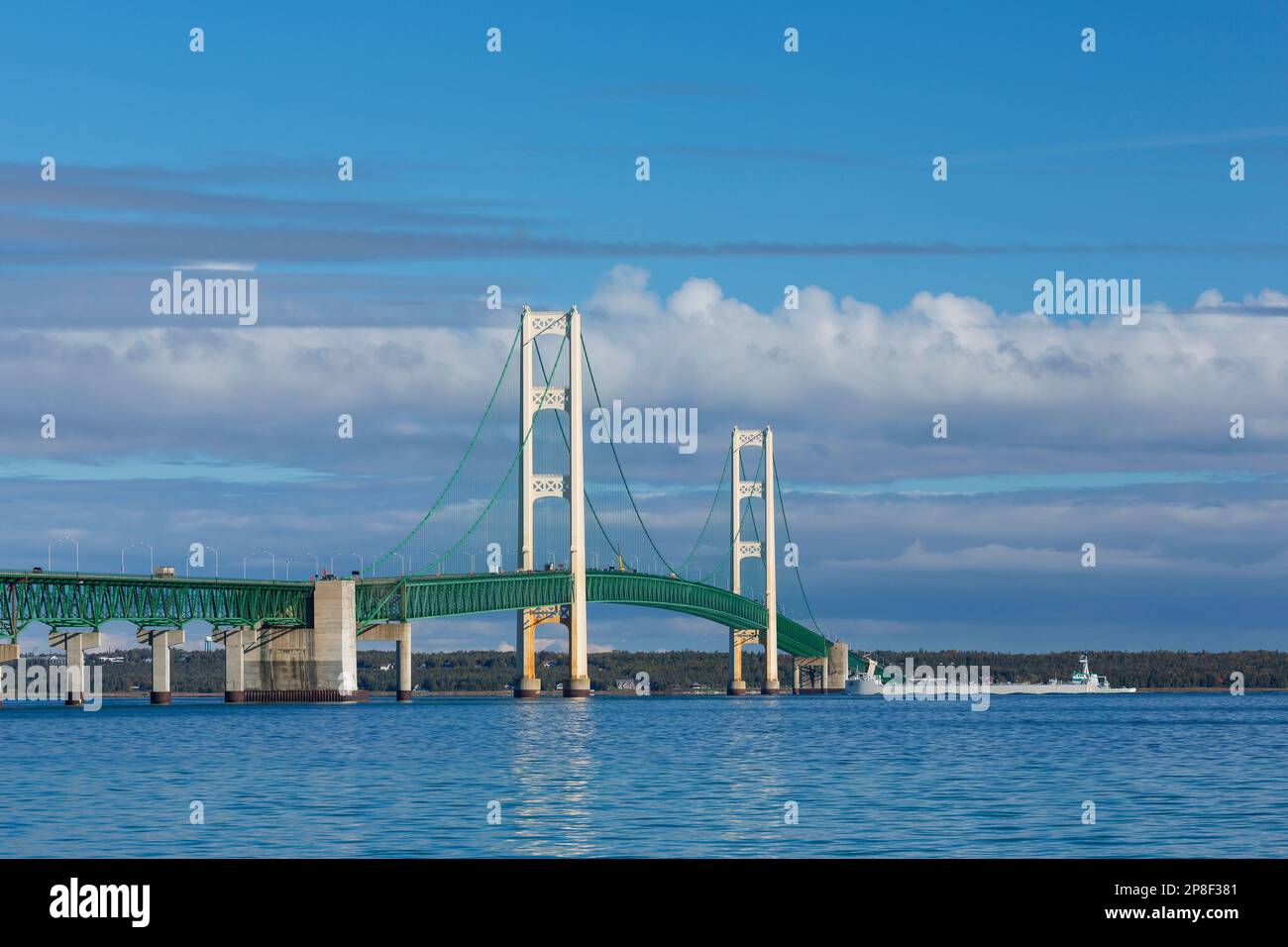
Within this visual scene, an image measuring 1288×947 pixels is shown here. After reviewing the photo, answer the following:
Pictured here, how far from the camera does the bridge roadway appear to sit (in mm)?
112500

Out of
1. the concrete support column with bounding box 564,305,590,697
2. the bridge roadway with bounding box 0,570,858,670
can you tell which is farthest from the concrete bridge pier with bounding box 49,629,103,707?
the concrete support column with bounding box 564,305,590,697

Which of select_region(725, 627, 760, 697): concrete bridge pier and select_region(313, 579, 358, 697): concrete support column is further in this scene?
select_region(725, 627, 760, 697): concrete bridge pier

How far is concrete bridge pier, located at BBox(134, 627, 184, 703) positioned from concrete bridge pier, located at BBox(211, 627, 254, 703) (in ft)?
10.1

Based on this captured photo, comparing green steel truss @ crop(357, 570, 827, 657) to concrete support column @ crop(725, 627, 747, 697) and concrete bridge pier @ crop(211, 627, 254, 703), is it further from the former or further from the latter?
concrete support column @ crop(725, 627, 747, 697)

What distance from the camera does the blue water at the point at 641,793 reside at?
27312 mm

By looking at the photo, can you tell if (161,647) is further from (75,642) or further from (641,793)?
(641,793)

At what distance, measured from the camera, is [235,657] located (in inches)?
4911

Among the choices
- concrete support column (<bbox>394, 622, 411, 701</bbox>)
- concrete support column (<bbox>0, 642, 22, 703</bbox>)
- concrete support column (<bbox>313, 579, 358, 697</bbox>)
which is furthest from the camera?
concrete support column (<bbox>394, 622, 411, 701</bbox>)

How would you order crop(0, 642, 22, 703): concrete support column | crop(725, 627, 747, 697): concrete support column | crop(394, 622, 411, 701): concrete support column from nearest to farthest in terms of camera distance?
crop(0, 642, 22, 703): concrete support column
crop(394, 622, 411, 701): concrete support column
crop(725, 627, 747, 697): concrete support column

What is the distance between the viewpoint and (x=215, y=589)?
120m

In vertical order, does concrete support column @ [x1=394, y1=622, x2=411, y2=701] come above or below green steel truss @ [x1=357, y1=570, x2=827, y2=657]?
below
